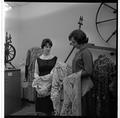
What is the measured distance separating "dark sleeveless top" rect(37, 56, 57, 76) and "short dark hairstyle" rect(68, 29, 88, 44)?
247mm

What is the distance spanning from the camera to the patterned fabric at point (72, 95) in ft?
5.20

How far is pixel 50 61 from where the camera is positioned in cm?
162

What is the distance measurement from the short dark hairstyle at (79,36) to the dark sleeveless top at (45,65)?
247 millimetres

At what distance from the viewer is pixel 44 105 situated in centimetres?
163

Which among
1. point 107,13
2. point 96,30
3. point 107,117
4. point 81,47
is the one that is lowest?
point 107,117

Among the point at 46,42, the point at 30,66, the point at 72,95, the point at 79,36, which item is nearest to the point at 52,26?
the point at 46,42

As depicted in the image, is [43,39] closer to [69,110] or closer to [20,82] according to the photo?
[20,82]

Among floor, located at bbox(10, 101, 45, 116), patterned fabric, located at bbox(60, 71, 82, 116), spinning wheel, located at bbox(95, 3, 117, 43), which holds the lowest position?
floor, located at bbox(10, 101, 45, 116)

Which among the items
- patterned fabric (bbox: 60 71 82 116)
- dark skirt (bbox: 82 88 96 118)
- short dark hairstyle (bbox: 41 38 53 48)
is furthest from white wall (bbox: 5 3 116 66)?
dark skirt (bbox: 82 88 96 118)

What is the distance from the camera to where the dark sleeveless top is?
1.62 m

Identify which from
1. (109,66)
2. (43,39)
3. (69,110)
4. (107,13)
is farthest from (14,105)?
(107,13)

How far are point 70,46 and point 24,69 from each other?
1.47 ft

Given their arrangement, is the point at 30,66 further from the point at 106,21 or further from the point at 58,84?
the point at 106,21

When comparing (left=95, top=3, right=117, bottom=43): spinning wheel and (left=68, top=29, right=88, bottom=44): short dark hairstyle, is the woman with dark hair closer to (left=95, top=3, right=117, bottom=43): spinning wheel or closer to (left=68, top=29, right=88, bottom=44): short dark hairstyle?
(left=68, top=29, right=88, bottom=44): short dark hairstyle
